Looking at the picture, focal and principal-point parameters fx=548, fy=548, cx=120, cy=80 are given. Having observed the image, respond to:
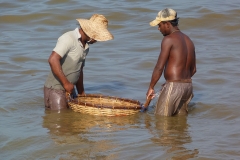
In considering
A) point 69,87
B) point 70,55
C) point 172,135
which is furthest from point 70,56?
point 172,135

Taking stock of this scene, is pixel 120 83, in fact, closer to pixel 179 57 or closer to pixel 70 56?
pixel 70 56

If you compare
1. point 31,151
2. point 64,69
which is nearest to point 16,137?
point 31,151

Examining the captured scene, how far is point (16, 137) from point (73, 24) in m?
7.59

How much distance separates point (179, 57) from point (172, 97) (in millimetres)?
551

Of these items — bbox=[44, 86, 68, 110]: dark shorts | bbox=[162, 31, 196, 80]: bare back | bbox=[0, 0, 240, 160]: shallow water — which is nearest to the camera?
bbox=[0, 0, 240, 160]: shallow water

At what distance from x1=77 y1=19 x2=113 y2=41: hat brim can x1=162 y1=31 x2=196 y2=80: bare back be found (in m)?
0.80

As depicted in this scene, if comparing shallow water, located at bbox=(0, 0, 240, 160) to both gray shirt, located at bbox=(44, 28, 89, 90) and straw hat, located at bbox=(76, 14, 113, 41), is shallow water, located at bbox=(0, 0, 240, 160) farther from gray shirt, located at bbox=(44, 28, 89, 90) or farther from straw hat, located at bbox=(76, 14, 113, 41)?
straw hat, located at bbox=(76, 14, 113, 41)

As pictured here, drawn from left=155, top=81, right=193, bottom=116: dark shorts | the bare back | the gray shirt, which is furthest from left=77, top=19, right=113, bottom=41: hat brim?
left=155, top=81, right=193, bottom=116: dark shorts

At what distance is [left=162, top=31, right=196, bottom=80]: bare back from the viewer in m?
7.18

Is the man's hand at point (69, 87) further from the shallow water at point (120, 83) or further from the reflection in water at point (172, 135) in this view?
the reflection in water at point (172, 135)

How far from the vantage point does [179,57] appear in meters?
7.20

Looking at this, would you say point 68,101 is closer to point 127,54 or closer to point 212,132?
point 212,132

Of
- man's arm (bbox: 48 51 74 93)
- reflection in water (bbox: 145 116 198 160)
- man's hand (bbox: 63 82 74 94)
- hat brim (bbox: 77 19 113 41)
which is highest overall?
hat brim (bbox: 77 19 113 41)

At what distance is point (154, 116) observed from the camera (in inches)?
298
